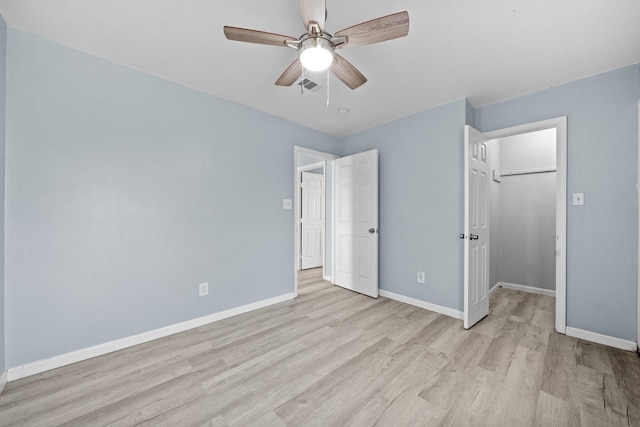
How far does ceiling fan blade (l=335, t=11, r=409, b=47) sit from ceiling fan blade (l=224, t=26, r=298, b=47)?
1.13 feet

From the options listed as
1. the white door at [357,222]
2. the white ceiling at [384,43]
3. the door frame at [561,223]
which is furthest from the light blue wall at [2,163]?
the door frame at [561,223]

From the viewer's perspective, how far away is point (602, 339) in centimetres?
224

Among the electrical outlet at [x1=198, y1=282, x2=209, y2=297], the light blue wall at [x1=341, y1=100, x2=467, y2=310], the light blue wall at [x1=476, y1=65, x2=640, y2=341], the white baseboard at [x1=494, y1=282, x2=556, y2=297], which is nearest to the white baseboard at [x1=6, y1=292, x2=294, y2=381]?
the electrical outlet at [x1=198, y1=282, x2=209, y2=297]

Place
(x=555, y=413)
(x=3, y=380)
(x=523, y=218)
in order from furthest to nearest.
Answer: (x=523, y=218), (x=3, y=380), (x=555, y=413)

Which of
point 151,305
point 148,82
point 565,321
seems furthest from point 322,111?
point 565,321

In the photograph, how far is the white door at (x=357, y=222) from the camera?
11.5 feet

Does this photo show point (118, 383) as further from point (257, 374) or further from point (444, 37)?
point (444, 37)

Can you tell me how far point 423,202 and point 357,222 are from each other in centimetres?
101

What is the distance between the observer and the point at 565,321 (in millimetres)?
2416

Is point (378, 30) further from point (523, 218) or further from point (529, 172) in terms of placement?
point (523, 218)

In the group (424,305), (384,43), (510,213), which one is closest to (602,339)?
(424,305)

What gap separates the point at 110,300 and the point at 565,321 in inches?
166

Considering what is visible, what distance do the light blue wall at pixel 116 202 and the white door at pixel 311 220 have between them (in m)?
2.21

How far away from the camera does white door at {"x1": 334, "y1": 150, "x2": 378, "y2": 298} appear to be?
138 inches
